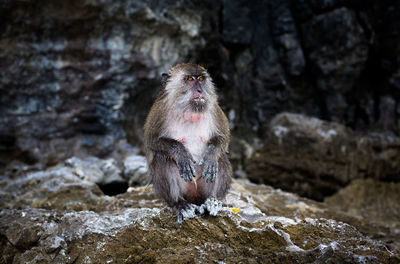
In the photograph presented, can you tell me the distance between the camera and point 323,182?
22.7 ft

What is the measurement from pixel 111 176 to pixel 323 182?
152 inches

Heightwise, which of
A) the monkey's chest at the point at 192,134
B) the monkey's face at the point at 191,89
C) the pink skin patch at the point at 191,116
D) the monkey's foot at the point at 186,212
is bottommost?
the monkey's foot at the point at 186,212

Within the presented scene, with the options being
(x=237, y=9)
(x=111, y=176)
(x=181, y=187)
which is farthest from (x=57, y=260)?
(x=237, y=9)

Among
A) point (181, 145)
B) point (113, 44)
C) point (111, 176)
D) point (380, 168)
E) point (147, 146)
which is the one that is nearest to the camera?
point (181, 145)

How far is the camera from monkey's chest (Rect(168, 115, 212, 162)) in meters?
3.47

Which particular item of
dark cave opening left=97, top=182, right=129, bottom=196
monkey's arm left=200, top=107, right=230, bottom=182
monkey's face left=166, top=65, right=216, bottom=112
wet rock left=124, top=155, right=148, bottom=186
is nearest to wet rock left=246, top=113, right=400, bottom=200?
wet rock left=124, top=155, right=148, bottom=186

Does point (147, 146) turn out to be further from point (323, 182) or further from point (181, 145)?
point (323, 182)

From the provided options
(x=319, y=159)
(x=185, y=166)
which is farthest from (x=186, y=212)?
(x=319, y=159)

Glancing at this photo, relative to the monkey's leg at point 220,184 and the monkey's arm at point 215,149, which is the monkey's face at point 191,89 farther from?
the monkey's leg at point 220,184

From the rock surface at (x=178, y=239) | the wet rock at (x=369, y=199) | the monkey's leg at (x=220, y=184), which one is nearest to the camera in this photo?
the rock surface at (x=178, y=239)

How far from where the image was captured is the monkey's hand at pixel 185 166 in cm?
325

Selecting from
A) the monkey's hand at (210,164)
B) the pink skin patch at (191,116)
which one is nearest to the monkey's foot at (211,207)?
the monkey's hand at (210,164)

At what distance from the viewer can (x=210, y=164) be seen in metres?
3.34

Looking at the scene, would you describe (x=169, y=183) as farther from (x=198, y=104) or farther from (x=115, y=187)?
(x=115, y=187)
